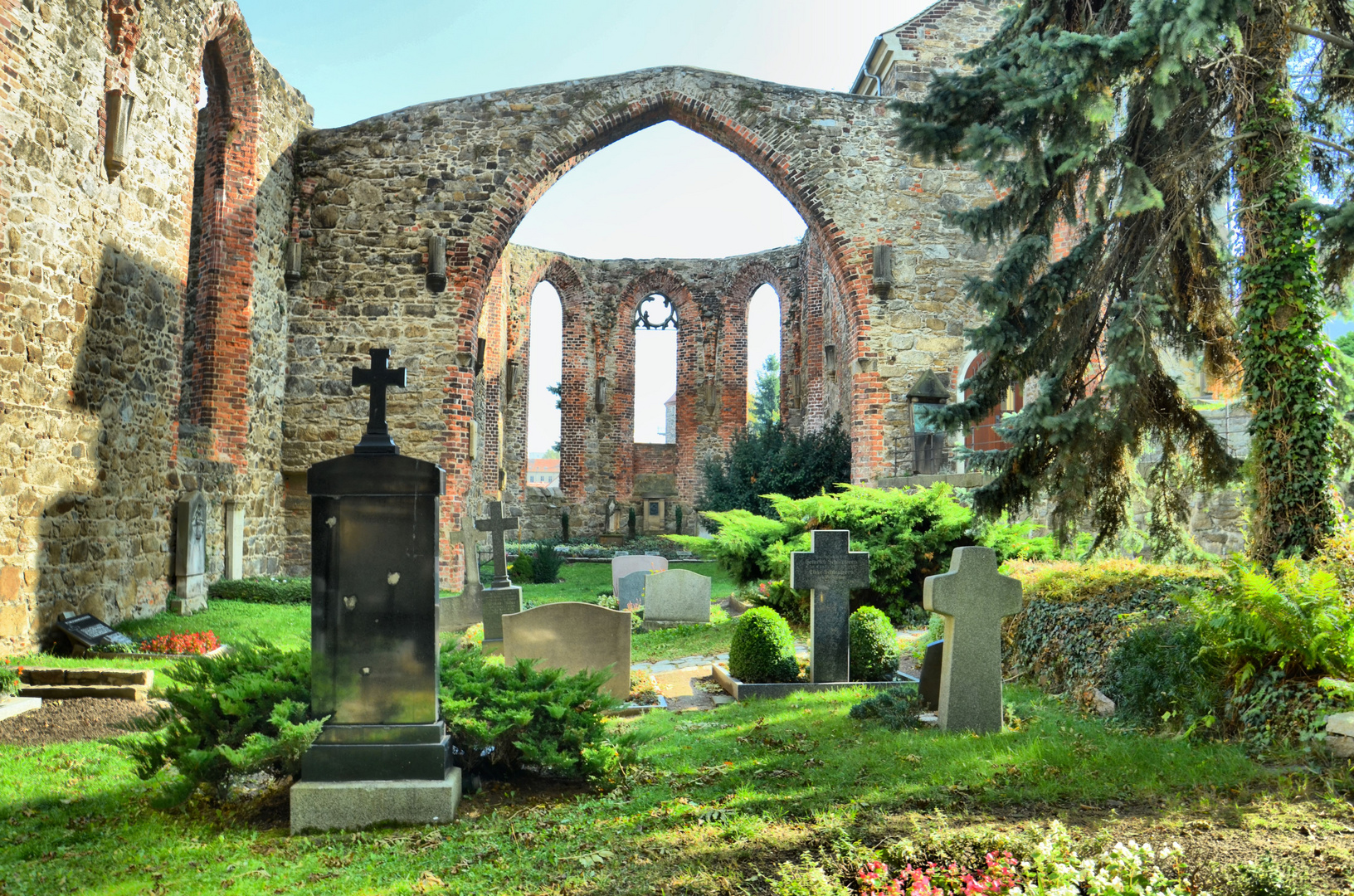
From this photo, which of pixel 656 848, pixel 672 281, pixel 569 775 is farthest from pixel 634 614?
pixel 672 281

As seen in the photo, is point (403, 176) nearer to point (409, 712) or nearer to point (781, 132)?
point (781, 132)

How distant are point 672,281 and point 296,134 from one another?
13664 millimetres

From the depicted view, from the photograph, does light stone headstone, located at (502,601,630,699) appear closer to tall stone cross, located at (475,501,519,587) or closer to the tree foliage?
tall stone cross, located at (475,501,519,587)

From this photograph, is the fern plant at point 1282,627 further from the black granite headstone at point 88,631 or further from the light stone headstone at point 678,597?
the black granite headstone at point 88,631

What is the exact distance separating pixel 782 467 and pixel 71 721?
13.0 meters

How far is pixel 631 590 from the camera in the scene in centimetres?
1177

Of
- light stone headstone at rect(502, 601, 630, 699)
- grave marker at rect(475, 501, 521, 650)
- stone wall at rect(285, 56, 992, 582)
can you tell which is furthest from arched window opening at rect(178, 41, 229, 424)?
light stone headstone at rect(502, 601, 630, 699)

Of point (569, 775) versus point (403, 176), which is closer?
point (569, 775)

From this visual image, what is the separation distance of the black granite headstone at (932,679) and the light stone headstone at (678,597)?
445 centimetres

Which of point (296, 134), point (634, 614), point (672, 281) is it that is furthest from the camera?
point (672, 281)

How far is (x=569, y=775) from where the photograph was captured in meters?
4.47

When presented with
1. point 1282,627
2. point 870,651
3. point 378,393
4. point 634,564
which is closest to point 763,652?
point 870,651

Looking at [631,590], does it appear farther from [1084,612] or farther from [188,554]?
[1084,612]

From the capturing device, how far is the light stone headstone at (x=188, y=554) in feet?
32.0
